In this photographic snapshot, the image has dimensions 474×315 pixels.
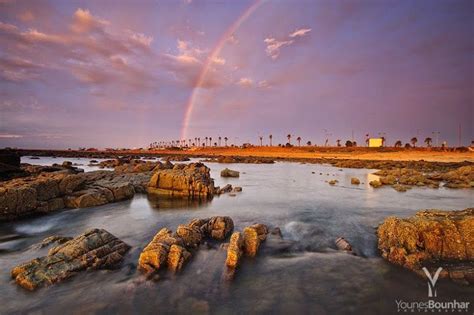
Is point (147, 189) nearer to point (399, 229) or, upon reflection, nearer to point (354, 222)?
point (354, 222)

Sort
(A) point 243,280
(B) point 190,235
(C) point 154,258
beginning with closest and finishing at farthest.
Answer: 1. (A) point 243,280
2. (C) point 154,258
3. (B) point 190,235

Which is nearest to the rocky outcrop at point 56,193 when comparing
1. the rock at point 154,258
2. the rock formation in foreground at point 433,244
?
the rock at point 154,258

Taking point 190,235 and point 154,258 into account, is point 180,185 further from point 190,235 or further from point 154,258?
point 154,258

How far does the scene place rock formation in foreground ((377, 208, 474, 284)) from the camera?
1060cm

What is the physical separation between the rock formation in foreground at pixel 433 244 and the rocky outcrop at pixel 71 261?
40.6 ft

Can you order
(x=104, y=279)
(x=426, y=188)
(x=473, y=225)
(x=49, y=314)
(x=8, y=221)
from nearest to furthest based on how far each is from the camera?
1. (x=49, y=314)
2. (x=104, y=279)
3. (x=473, y=225)
4. (x=8, y=221)
5. (x=426, y=188)

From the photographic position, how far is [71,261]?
10.6 m

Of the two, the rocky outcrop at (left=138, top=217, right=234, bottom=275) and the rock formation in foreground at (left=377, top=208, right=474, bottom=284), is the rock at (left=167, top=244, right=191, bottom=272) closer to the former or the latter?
the rocky outcrop at (left=138, top=217, right=234, bottom=275)

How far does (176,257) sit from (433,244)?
36.1ft

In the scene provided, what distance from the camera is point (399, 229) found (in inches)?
491

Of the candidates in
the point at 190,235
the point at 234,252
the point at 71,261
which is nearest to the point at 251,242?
the point at 234,252

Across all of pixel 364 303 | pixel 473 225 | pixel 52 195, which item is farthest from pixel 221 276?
pixel 52 195

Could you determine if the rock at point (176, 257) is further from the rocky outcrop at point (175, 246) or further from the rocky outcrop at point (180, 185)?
the rocky outcrop at point (180, 185)

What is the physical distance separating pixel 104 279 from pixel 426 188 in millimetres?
38572
